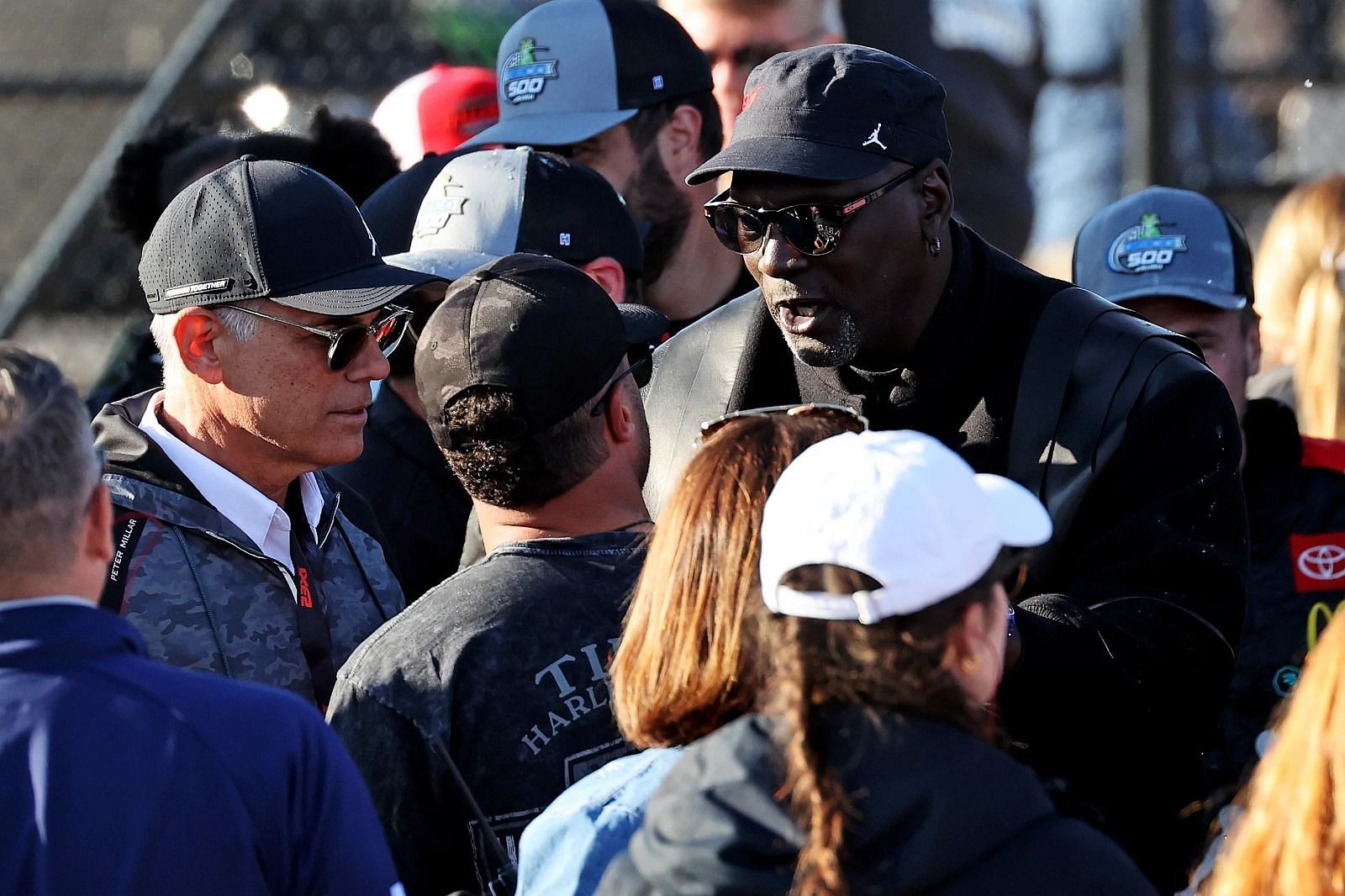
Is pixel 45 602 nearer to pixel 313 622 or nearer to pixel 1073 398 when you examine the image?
pixel 313 622

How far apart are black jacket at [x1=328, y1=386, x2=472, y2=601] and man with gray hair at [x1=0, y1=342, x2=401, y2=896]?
1552mm

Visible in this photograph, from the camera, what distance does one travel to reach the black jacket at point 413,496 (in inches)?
147

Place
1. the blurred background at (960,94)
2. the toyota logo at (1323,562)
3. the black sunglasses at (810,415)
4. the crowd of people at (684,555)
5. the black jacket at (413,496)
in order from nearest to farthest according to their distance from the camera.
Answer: the crowd of people at (684,555), the black sunglasses at (810,415), the black jacket at (413,496), the toyota logo at (1323,562), the blurred background at (960,94)

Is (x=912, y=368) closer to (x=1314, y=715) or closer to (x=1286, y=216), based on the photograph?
(x=1314, y=715)

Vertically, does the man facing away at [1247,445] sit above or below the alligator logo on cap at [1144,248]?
below

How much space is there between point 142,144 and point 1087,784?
3392 millimetres

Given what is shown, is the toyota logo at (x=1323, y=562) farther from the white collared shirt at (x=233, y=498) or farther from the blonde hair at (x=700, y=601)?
the white collared shirt at (x=233, y=498)

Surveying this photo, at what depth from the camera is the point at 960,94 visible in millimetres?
6574

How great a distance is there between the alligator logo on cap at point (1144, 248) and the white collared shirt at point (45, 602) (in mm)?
2817

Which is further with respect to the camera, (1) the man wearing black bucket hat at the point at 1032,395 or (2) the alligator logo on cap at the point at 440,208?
(2) the alligator logo on cap at the point at 440,208

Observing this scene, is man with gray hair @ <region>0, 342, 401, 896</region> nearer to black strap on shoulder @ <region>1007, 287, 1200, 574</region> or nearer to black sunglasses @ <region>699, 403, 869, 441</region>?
black sunglasses @ <region>699, 403, 869, 441</region>

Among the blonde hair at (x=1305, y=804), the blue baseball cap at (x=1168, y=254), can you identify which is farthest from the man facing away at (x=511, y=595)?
the blue baseball cap at (x=1168, y=254)

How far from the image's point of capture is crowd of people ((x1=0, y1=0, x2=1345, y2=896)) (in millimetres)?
1817

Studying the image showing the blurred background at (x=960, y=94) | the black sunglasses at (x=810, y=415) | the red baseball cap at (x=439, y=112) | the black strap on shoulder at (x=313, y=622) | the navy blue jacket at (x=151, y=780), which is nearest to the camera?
the navy blue jacket at (x=151, y=780)
